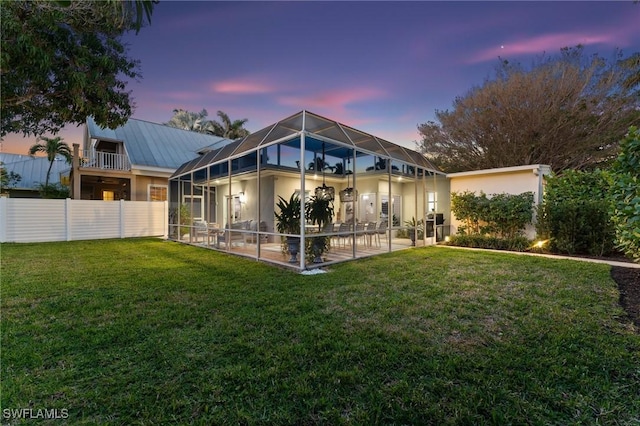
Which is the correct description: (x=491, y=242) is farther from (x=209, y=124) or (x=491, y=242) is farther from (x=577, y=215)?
(x=209, y=124)

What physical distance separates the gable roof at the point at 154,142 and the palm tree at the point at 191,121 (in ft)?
33.4

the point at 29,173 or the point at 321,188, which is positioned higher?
the point at 29,173

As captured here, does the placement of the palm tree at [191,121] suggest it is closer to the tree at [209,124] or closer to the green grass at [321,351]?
the tree at [209,124]

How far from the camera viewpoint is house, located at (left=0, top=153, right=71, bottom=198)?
1977 cm

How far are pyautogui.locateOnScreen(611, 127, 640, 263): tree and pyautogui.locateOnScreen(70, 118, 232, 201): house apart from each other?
16.6 meters

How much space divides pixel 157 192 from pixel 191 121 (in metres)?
16.2

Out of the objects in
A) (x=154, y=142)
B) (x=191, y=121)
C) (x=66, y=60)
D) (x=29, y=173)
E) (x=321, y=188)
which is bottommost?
(x=321, y=188)

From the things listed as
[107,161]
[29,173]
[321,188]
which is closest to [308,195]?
[321,188]

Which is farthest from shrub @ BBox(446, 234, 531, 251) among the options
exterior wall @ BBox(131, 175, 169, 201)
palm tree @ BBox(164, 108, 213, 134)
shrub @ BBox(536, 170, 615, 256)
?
palm tree @ BBox(164, 108, 213, 134)

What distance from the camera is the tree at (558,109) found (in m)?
12.9

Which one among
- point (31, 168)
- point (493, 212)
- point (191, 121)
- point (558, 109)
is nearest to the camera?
point (493, 212)

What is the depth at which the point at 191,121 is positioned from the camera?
1112 inches

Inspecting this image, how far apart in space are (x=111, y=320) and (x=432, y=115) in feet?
61.1

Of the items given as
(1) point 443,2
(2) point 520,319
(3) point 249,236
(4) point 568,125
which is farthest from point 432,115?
(2) point 520,319
